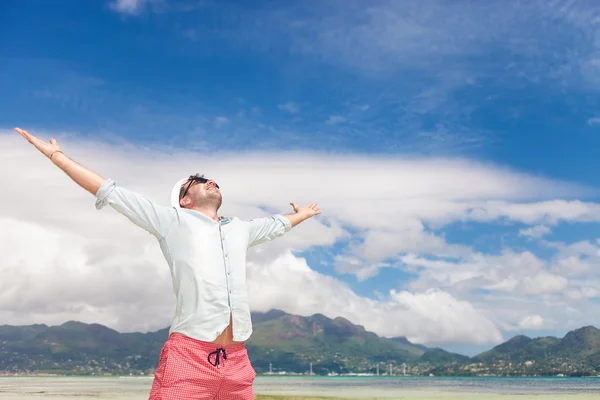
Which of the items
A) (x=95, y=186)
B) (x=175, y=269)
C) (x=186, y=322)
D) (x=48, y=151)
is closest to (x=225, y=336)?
(x=186, y=322)

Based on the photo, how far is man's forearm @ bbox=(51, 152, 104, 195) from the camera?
4051 mm

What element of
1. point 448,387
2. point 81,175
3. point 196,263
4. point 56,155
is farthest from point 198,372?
point 448,387

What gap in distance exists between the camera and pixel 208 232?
13.8ft

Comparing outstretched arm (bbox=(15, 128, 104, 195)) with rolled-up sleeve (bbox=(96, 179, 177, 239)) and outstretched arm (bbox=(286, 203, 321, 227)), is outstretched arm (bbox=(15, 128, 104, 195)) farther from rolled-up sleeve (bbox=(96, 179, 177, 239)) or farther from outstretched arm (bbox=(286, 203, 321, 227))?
outstretched arm (bbox=(286, 203, 321, 227))

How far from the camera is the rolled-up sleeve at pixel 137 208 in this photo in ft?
13.3

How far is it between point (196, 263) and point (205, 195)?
518 millimetres

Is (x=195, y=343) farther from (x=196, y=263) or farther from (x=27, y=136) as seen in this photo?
(x=27, y=136)

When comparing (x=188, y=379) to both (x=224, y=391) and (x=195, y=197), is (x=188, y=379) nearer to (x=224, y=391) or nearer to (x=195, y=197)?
(x=224, y=391)

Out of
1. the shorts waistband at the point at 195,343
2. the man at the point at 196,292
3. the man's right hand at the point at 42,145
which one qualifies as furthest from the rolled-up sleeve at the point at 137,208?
the shorts waistband at the point at 195,343

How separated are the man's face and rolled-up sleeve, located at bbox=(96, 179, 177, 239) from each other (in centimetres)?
22

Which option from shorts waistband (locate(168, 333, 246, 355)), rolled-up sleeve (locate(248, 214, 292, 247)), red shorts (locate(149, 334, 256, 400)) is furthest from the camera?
rolled-up sleeve (locate(248, 214, 292, 247))

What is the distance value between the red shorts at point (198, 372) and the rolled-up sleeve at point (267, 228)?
0.84 m

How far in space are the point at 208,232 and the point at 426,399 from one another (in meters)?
45.8

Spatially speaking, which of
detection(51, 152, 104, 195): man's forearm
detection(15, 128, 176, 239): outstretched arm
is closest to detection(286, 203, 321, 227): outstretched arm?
detection(15, 128, 176, 239): outstretched arm
